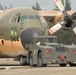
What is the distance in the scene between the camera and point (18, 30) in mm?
27031

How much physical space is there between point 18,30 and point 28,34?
1183 millimetres

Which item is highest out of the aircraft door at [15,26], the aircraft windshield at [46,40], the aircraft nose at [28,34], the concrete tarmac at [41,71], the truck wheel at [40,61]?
the aircraft door at [15,26]

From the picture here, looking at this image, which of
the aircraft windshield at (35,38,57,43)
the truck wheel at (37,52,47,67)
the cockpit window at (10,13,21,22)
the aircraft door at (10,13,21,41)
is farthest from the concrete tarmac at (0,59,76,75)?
the cockpit window at (10,13,21,22)

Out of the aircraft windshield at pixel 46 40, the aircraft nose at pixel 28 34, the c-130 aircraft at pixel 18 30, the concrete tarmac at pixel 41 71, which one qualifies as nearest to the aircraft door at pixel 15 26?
the c-130 aircraft at pixel 18 30

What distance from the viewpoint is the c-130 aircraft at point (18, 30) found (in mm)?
26484

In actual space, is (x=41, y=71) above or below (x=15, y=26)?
below

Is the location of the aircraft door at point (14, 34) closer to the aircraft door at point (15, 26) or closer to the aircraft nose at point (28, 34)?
the aircraft door at point (15, 26)

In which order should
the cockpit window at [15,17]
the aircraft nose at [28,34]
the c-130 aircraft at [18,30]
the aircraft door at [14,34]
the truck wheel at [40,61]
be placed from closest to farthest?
the truck wheel at [40,61] < the aircraft nose at [28,34] < the c-130 aircraft at [18,30] < the aircraft door at [14,34] < the cockpit window at [15,17]

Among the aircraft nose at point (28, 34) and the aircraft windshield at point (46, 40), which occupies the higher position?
the aircraft nose at point (28, 34)

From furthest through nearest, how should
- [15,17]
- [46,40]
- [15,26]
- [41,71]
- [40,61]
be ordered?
[15,17] → [15,26] → [46,40] → [40,61] → [41,71]

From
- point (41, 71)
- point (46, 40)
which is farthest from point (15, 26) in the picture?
point (41, 71)

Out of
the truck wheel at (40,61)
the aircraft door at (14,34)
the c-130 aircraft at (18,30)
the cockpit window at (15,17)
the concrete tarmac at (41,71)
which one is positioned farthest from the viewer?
the cockpit window at (15,17)

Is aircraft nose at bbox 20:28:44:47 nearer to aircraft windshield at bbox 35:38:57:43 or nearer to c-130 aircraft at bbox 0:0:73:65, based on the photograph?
c-130 aircraft at bbox 0:0:73:65

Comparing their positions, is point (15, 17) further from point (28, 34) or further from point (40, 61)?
point (40, 61)
